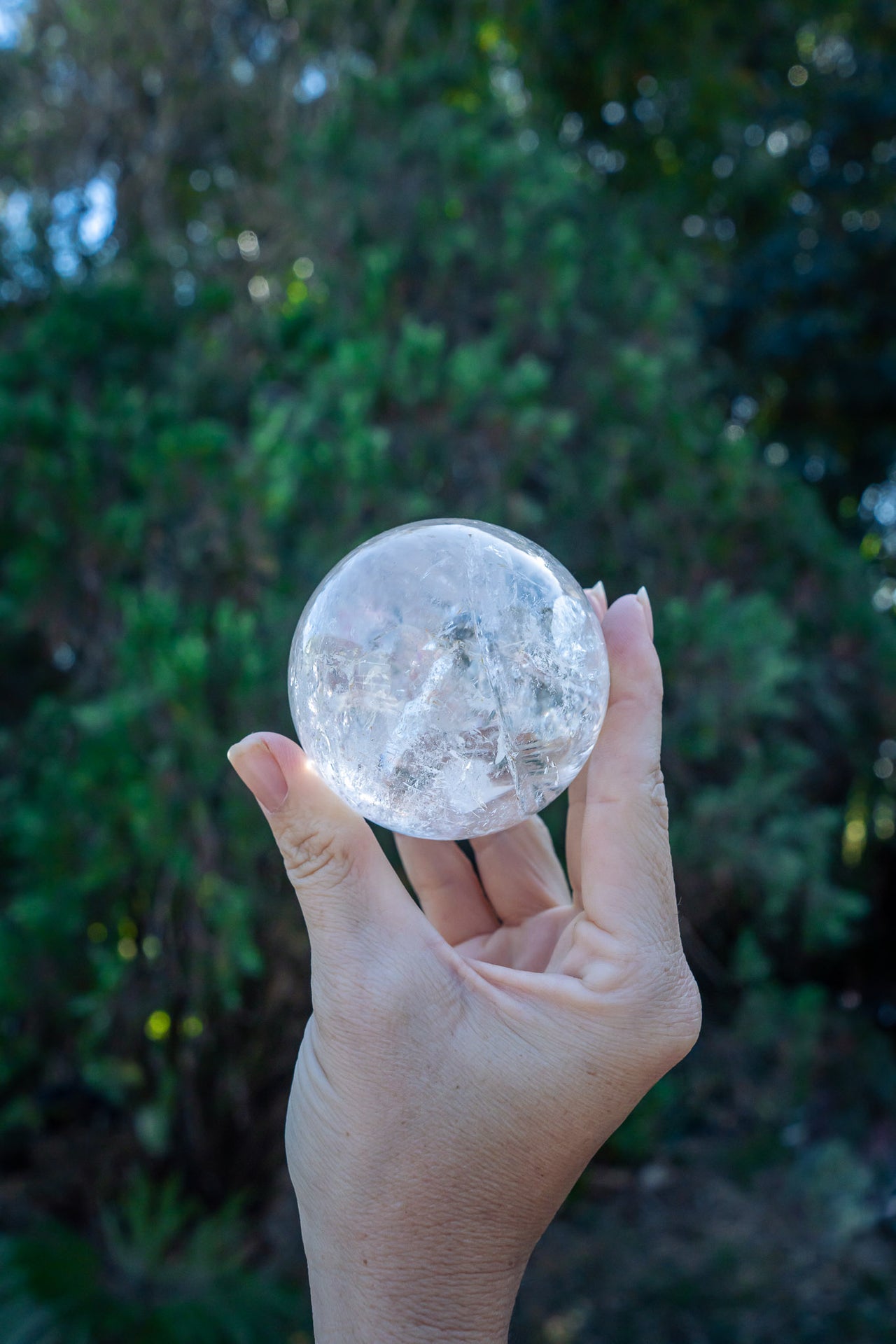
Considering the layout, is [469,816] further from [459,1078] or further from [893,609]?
[893,609]

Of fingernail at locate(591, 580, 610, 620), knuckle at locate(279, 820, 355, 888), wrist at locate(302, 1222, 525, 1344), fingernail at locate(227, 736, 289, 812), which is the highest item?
fingernail at locate(227, 736, 289, 812)

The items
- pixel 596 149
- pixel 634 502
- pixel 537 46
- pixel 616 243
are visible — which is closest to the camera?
pixel 634 502

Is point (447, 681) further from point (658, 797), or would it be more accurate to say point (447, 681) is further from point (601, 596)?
point (601, 596)

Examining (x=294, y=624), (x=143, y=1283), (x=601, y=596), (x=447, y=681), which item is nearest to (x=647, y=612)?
(x=601, y=596)

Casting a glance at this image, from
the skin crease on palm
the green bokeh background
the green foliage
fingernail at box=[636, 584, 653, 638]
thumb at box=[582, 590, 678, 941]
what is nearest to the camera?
the skin crease on palm

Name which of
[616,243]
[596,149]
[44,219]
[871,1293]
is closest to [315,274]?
[616,243]

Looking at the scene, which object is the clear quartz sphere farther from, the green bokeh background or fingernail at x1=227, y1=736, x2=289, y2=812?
the green bokeh background

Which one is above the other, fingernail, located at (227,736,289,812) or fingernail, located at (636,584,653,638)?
fingernail, located at (227,736,289,812)

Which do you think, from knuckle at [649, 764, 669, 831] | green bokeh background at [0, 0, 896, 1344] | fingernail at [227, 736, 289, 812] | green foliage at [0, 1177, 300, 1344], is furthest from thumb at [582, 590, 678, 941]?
green foliage at [0, 1177, 300, 1344]
